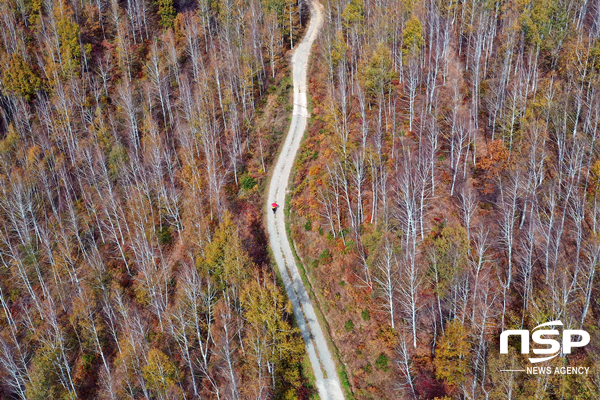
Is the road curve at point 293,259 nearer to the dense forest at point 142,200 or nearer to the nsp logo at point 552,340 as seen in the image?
the dense forest at point 142,200

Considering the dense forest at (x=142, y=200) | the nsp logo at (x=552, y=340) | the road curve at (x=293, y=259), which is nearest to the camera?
the nsp logo at (x=552, y=340)

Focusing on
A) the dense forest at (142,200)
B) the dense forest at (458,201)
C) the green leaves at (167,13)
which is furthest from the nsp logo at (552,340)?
the green leaves at (167,13)

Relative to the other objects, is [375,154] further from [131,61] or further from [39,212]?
[131,61]

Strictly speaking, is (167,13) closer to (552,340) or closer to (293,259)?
(293,259)

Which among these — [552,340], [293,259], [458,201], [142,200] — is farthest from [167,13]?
[552,340]

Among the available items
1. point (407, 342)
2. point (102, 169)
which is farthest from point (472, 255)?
point (102, 169)

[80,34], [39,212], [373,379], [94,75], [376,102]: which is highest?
[80,34]
